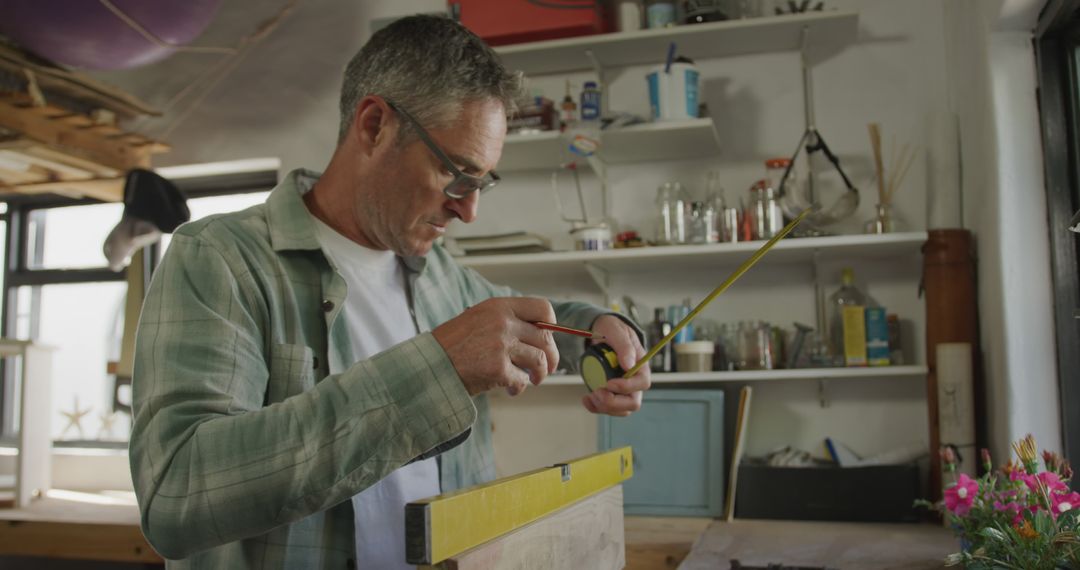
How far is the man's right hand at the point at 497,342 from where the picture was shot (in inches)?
41.1

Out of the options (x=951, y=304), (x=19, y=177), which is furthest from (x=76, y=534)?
(x=951, y=304)

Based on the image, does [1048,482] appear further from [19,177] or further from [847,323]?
[19,177]

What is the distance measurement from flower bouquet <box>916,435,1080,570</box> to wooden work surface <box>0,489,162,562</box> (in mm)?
2263

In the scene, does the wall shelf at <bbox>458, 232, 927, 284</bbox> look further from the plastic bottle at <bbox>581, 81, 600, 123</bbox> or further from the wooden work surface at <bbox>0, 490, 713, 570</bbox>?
the wooden work surface at <bbox>0, 490, 713, 570</bbox>

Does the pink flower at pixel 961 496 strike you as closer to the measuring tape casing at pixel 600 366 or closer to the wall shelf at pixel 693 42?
the measuring tape casing at pixel 600 366

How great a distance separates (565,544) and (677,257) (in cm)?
180

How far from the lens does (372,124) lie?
4.77 ft

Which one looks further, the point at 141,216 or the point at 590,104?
the point at 141,216

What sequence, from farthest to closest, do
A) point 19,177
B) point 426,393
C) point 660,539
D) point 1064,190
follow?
point 19,177
point 660,539
point 1064,190
point 426,393

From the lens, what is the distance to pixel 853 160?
9.68 ft

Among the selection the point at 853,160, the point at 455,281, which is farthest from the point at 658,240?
the point at 455,281

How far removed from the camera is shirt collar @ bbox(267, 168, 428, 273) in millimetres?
1401

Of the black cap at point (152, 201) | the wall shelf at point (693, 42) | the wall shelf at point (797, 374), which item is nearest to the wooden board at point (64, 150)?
the black cap at point (152, 201)

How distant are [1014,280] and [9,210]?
13.2ft
